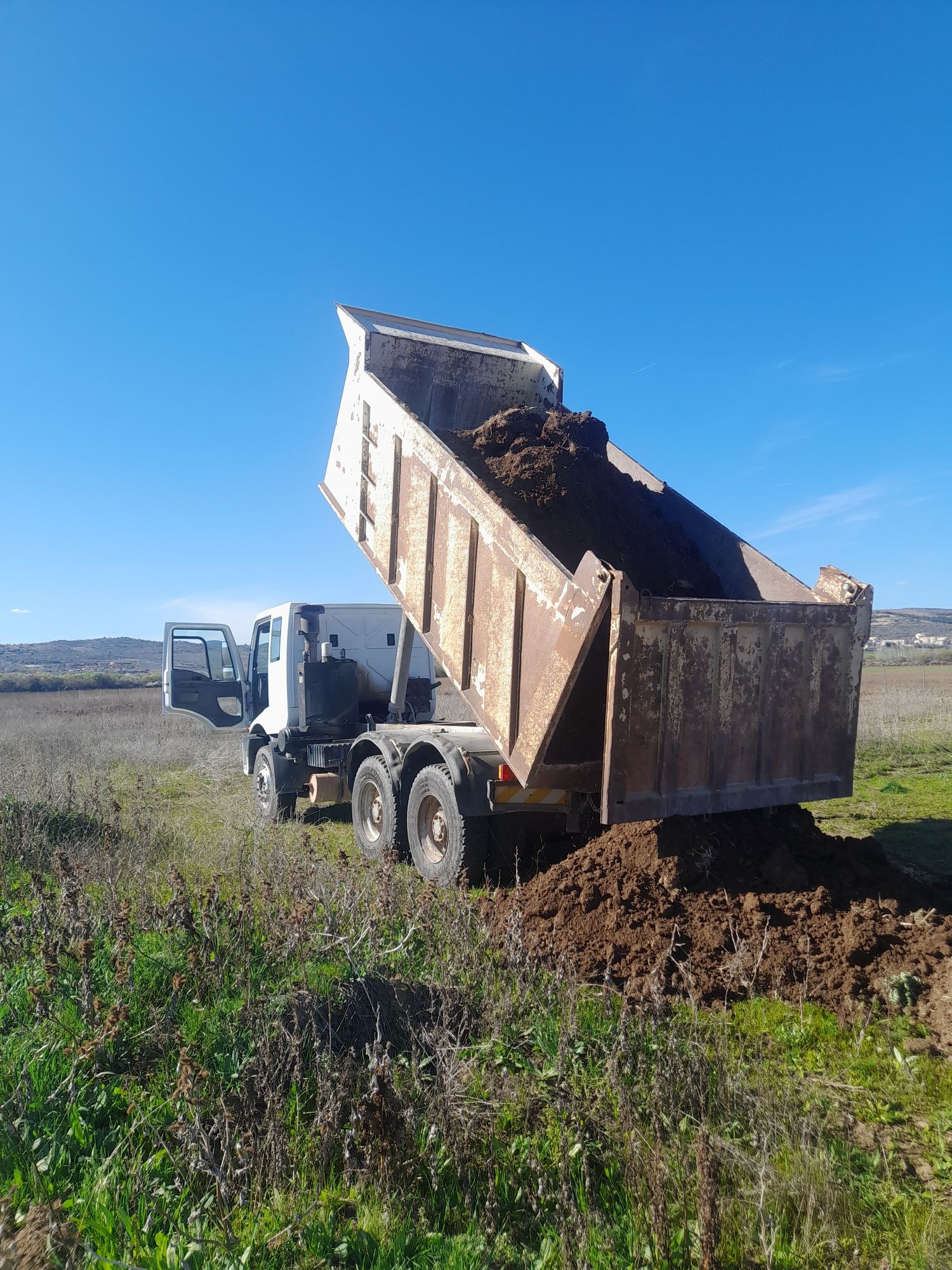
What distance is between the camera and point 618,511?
6.22 m

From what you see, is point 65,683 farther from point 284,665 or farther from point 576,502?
point 576,502

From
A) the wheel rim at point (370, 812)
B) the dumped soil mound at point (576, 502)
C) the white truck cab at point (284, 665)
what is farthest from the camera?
the white truck cab at point (284, 665)

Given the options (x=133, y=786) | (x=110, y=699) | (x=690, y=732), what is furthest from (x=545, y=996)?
(x=110, y=699)

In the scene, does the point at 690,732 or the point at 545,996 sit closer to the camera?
the point at 545,996

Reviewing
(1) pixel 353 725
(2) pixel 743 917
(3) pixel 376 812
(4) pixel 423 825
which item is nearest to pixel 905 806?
(2) pixel 743 917

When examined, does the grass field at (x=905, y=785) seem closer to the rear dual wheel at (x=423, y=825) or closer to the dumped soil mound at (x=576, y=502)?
the dumped soil mound at (x=576, y=502)

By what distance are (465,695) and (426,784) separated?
1099mm

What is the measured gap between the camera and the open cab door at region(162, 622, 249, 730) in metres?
10.5

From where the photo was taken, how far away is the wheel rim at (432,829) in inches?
250

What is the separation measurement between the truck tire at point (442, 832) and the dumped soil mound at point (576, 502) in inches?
77.8

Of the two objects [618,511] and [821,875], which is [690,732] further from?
[618,511]

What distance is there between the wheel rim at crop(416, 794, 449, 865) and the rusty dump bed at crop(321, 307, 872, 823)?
4.02 feet

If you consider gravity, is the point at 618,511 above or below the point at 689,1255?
above

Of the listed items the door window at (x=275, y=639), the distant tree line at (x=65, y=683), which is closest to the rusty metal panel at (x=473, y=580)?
the door window at (x=275, y=639)
